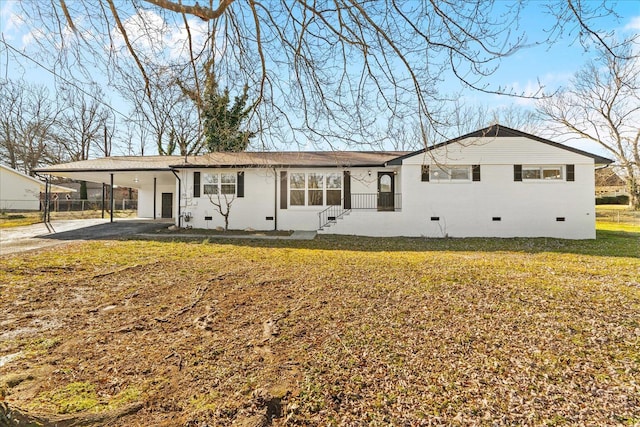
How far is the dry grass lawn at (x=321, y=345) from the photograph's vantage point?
2.22m

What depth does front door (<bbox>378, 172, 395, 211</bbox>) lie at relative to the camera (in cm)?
1469

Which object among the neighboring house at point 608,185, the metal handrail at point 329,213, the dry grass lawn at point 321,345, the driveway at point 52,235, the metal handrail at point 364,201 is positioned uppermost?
the neighboring house at point 608,185

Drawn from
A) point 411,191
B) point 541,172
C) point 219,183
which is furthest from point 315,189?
point 541,172

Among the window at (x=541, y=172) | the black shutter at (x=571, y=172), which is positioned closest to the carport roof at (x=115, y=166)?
the window at (x=541, y=172)

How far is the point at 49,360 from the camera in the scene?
9.39ft

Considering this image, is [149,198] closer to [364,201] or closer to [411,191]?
[364,201]

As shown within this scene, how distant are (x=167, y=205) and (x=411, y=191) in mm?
15275

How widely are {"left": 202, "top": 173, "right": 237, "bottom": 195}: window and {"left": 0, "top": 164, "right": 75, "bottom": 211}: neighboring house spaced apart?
19.5 metres

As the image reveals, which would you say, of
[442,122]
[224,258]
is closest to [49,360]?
[442,122]

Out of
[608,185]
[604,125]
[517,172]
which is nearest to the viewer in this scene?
[517,172]

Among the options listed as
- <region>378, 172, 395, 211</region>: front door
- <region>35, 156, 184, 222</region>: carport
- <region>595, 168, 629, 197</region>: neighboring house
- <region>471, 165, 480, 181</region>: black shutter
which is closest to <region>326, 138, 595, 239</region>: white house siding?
<region>471, 165, 480, 181</region>: black shutter

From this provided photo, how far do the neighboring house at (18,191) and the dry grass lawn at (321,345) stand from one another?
2610 centimetres

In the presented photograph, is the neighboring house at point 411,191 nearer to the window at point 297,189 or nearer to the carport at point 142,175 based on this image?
the window at point 297,189

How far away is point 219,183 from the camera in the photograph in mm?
14578
